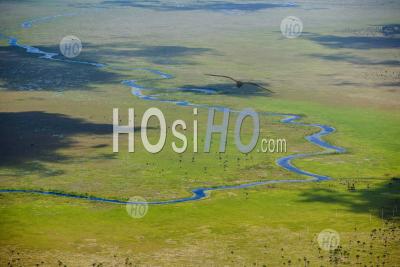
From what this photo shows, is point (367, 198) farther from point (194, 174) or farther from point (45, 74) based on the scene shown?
point (45, 74)

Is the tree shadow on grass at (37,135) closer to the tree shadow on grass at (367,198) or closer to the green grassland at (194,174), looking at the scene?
the green grassland at (194,174)

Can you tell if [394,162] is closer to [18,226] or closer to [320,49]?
[18,226]

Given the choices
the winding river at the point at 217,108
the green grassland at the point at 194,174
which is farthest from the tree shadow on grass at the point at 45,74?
the winding river at the point at 217,108

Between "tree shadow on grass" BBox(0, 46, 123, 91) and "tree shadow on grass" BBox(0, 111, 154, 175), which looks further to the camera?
"tree shadow on grass" BBox(0, 46, 123, 91)

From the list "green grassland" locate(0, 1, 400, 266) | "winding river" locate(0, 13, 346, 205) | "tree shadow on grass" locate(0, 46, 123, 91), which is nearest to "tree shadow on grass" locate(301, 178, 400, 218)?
"green grassland" locate(0, 1, 400, 266)

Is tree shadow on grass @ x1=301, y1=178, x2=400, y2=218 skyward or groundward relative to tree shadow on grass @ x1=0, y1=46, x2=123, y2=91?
groundward

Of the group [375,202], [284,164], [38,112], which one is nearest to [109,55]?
[38,112]

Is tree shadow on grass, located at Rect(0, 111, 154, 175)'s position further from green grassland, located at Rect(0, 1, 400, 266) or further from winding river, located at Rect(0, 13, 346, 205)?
winding river, located at Rect(0, 13, 346, 205)
